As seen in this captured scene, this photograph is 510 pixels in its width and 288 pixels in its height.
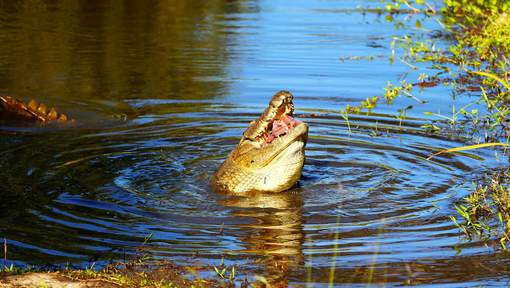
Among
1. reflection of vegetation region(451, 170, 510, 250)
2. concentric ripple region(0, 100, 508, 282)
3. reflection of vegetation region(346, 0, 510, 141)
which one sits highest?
reflection of vegetation region(346, 0, 510, 141)

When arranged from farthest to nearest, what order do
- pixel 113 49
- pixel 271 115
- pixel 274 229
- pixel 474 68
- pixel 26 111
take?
pixel 113 49 → pixel 474 68 → pixel 26 111 → pixel 271 115 → pixel 274 229

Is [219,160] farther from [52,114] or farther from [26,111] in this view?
[26,111]

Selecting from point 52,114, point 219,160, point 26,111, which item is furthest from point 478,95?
point 26,111

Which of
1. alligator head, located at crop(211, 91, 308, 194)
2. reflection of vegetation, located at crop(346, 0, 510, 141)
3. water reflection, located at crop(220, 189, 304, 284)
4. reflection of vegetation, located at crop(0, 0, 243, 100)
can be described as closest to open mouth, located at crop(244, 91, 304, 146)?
alligator head, located at crop(211, 91, 308, 194)

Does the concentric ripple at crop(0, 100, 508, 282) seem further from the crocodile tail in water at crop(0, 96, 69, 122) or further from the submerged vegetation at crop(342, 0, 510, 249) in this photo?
the crocodile tail in water at crop(0, 96, 69, 122)

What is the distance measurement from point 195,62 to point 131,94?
1.93m

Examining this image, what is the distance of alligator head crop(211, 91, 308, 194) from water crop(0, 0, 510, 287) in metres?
0.14

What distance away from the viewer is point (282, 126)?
6.99 metres

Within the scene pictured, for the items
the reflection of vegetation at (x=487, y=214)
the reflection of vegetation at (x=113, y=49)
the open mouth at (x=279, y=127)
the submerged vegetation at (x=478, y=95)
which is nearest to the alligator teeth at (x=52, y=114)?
the reflection of vegetation at (x=113, y=49)

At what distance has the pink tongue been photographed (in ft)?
22.7

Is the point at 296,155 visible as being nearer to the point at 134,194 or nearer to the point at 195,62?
the point at 134,194

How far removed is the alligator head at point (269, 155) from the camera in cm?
688

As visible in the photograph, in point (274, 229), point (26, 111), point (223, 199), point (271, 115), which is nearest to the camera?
point (274, 229)

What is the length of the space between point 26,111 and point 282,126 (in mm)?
3567
